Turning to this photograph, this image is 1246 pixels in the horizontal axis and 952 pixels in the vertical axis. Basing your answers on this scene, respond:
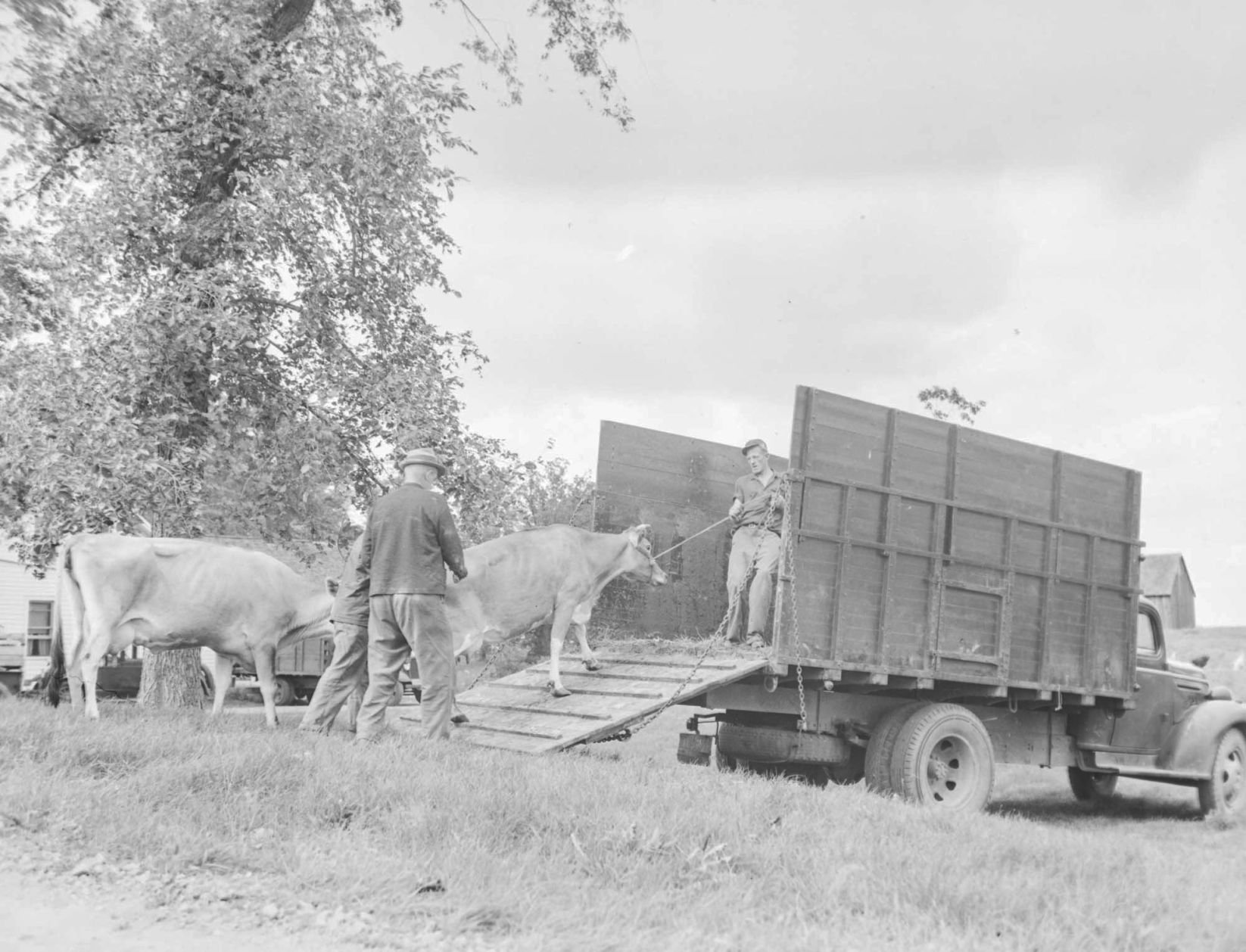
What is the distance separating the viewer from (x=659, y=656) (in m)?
9.57

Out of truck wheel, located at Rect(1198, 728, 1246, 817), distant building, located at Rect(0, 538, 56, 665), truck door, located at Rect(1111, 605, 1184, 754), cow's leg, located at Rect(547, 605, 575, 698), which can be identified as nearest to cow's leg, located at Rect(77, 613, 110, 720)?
cow's leg, located at Rect(547, 605, 575, 698)

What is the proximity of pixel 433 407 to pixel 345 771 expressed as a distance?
8.21 metres

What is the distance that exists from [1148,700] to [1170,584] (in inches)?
2367

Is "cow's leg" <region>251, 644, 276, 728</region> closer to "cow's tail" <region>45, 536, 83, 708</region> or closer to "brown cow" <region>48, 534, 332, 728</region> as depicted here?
"brown cow" <region>48, 534, 332, 728</region>

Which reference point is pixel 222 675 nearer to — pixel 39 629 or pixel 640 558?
pixel 640 558

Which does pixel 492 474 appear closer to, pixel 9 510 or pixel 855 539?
pixel 9 510

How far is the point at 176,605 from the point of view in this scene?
1024 centimetres

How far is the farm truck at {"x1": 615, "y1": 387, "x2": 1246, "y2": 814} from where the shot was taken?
28.8 feet

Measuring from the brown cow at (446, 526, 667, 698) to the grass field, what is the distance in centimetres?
186

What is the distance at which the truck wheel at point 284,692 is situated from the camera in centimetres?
2691

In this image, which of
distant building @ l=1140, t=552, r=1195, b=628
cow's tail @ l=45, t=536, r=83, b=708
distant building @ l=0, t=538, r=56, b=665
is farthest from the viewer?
distant building @ l=1140, t=552, r=1195, b=628

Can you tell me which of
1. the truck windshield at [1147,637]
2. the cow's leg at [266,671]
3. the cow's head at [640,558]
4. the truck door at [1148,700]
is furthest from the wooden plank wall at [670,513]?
the truck windshield at [1147,637]

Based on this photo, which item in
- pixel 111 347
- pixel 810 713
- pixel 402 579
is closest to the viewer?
pixel 402 579

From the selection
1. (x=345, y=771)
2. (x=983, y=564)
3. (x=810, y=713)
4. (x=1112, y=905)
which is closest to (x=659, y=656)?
(x=810, y=713)
